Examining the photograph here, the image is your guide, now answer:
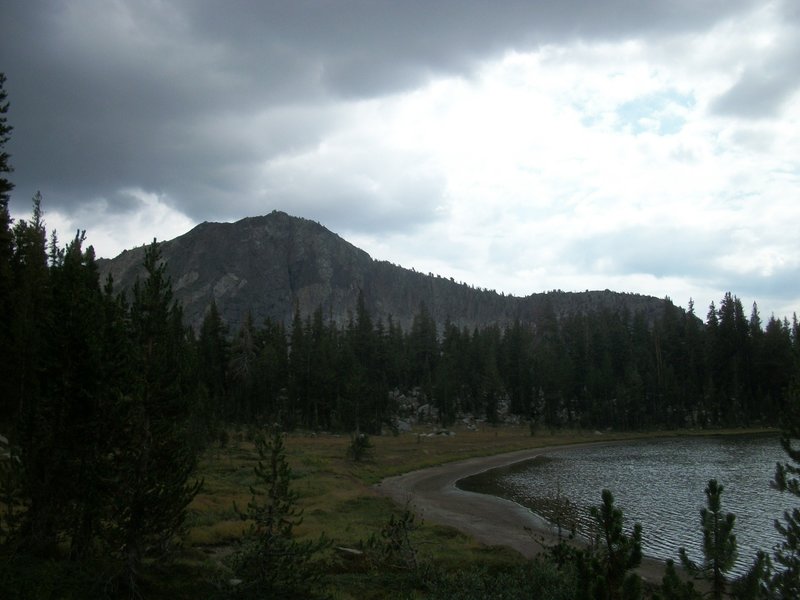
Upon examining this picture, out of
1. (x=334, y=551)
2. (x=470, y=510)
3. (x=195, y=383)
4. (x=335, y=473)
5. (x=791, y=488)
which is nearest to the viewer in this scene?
(x=791, y=488)

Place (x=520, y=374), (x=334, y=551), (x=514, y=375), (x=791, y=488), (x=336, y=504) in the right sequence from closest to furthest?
(x=791, y=488) < (x=334, y=551) < (x=336, y=504) < (x=520, y=374) < (x=514, y=375)

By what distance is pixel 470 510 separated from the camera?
38812mm

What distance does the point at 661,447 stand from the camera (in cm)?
8225

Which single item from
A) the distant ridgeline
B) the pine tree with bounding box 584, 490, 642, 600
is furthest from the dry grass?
the distant ridgeline

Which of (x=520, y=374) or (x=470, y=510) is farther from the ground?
(x=520, y=374)

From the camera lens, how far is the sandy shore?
2889cm

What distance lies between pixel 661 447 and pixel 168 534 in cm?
8242

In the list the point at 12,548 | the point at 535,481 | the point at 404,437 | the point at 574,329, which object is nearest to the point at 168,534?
the point at 12,548

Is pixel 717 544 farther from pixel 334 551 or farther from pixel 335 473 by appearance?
pixel 335 473

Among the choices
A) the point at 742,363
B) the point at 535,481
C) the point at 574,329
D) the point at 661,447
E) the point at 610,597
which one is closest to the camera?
the point at 610,597

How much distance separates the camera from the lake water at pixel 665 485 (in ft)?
102

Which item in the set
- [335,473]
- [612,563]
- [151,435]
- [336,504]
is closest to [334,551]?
[151,435]

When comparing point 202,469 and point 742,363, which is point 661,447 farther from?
point 202,469

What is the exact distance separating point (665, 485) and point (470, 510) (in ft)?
64.5
